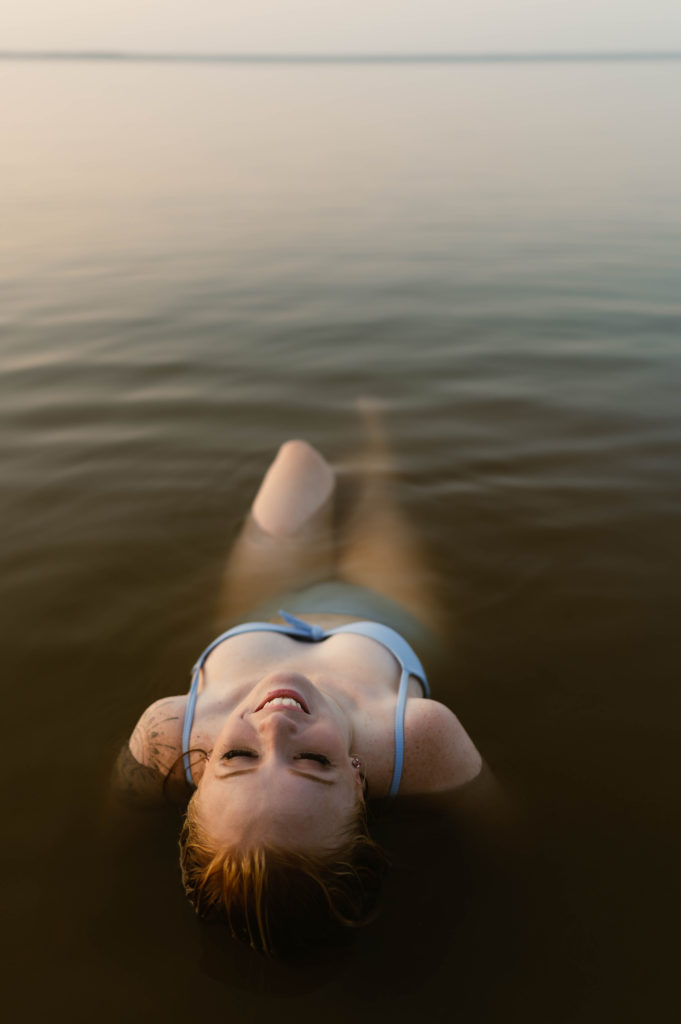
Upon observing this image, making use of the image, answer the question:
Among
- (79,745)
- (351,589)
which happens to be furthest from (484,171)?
(79,745)

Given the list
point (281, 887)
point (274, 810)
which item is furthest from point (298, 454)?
point (281, 887)

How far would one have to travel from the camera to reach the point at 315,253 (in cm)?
1120

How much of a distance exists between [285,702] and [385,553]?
1.94 meters

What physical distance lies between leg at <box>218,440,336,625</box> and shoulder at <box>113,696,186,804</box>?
40.4 inches

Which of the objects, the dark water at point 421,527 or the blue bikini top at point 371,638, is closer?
the dark water at point 421,527

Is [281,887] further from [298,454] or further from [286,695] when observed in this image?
Answer: [298,454]

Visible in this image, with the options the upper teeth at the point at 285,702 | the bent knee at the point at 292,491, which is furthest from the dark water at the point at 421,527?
the upper teeth at the point at 285,702

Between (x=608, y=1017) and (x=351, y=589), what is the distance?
7.67 feet

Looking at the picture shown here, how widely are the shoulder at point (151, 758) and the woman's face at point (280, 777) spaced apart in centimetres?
47

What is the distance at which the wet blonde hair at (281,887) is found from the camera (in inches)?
96.0

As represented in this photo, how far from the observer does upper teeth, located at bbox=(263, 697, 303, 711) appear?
2777 millimetres

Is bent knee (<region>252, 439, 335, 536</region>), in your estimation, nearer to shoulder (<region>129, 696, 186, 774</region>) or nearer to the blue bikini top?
the blue bikini top

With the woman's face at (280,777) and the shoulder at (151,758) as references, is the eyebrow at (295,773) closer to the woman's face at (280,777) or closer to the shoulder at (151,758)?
the woman's face at (280,777)

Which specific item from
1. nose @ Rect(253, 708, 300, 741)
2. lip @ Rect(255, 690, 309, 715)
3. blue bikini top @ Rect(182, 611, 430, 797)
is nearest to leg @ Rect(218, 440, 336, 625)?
blue bikini top @ Rect(182, 611, 430, 797)
